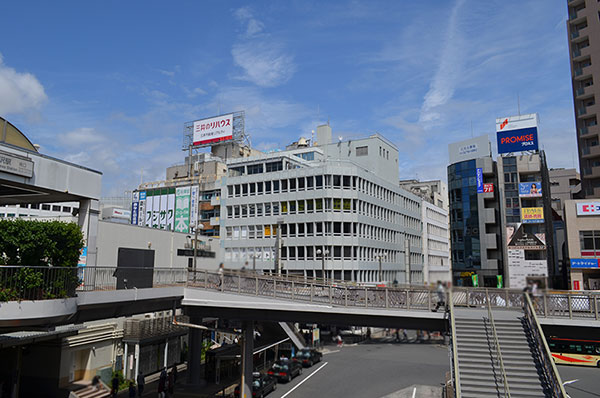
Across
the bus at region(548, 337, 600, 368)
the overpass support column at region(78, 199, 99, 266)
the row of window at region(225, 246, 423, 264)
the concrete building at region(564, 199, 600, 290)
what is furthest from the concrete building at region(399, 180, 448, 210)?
the overpass support column at region(78, 199, 99, 266)

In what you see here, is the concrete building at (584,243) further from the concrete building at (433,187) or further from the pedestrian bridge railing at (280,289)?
the concrete building at (433,187)

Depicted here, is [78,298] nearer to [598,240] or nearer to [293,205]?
[293,205]

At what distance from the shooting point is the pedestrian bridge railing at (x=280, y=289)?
17984 mm

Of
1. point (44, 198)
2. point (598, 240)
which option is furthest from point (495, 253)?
point (44, 198)

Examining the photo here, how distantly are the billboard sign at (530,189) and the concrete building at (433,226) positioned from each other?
20654mm

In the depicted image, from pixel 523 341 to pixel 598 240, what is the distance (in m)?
43.5

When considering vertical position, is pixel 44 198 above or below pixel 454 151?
below

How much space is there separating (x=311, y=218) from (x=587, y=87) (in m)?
45.2

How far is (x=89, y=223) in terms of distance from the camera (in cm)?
2500

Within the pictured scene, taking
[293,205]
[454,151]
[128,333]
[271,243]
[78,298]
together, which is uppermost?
[454,151]

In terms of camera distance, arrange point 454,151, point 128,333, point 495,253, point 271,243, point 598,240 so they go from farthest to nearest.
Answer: point 454,151, point 495,253, point 271,243, point 598,240, point 128,333

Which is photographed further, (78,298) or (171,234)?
(171,234)

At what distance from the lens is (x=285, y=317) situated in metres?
26.8

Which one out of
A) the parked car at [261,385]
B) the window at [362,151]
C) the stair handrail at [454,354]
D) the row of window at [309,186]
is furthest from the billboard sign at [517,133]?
the stair handrail at [454,354]
